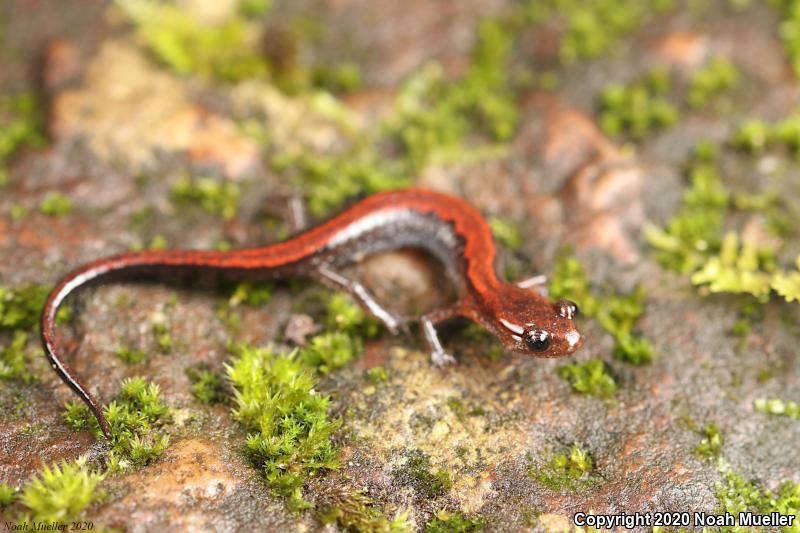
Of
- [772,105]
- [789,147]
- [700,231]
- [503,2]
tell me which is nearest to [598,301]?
[700,231]

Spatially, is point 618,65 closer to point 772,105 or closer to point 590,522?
point 772,105

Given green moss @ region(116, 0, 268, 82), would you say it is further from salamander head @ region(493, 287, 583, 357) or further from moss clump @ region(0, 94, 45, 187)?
salamander head @ region(493, 287, 583, 357)

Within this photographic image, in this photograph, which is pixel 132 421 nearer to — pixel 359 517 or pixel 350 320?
pixel 359 517

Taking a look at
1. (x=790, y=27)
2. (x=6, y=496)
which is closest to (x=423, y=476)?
(x=6, y=496)

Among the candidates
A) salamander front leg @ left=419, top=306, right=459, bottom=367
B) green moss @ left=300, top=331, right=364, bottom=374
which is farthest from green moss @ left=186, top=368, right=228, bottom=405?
salamander front leg @ left=419, top=306, right=459, bottom=367

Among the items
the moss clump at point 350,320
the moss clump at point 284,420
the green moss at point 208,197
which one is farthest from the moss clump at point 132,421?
the green moss at point 208,197

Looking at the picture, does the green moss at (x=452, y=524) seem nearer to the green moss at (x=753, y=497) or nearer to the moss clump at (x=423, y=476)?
the moss clump at (x=423, y=476)
